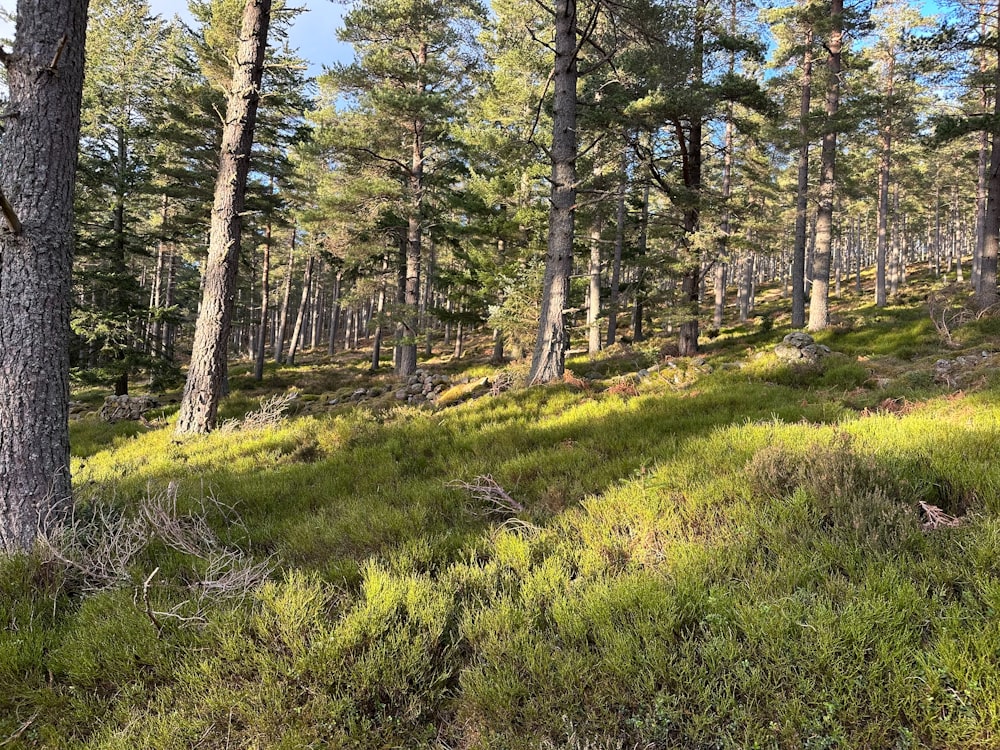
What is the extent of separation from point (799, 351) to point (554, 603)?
31.4 ft

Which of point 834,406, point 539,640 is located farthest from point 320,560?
point 834,406

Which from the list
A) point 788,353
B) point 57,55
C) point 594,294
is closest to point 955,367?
point 788,353

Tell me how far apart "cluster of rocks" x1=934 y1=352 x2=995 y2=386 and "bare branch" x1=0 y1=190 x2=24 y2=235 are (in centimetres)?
1079

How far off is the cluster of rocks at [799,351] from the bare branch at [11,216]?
36.0 feet

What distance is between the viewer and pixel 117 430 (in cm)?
947

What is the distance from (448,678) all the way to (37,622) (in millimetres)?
2549

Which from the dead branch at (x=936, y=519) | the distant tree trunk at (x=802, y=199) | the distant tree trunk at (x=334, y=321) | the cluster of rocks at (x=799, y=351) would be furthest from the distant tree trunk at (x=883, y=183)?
the distant tree trunk at (x=334, y=321)

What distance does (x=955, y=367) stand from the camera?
7855 mm

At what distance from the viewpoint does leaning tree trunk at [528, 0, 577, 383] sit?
9055 millimetres

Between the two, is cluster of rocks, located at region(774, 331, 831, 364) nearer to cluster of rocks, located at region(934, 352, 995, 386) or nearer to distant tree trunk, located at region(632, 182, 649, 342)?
cluster of rocks, located at region(934, 352, 995, 386)

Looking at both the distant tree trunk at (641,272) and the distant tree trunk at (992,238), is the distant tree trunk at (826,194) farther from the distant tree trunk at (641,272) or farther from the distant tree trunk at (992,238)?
the distant tree trunk at (641,272)

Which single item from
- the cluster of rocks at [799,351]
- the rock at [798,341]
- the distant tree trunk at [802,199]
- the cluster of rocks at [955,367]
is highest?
the distant tree trunk at [802,199]

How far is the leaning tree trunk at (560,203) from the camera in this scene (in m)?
9.05

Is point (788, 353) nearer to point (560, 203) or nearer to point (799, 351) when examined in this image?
point (799, 351)
